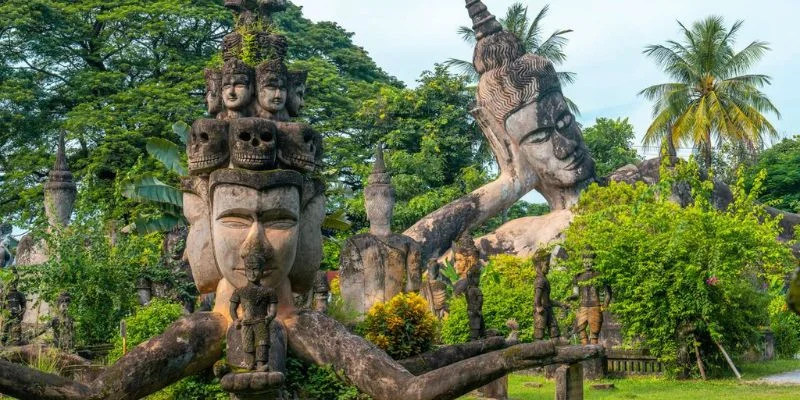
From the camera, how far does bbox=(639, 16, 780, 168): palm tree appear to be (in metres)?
33.6

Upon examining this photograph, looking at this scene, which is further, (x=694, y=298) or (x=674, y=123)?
(x=674, y=123)

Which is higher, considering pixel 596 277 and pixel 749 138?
pixel 749 138

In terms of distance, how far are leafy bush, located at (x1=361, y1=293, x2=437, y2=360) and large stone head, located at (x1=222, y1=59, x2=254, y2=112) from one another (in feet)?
8.26

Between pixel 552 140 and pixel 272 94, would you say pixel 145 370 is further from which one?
pixel 552 140

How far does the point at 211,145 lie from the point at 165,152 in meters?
13.8

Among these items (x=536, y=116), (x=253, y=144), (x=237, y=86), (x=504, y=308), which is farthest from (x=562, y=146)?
(x=253, y=144)

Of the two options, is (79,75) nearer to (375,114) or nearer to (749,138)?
(375,114)

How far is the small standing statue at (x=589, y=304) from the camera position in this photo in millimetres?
15742

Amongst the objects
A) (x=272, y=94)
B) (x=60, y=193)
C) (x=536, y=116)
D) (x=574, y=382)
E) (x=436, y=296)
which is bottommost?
(x=574, y=382)

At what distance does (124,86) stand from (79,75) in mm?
1295

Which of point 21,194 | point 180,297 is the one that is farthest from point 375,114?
point 180,297

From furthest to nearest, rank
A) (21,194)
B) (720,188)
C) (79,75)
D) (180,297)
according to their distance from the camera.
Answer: (79,75) < (21,194) < (720,188) < (180,297)

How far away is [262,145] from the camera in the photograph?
973 centimetres

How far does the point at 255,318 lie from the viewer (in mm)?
8633
